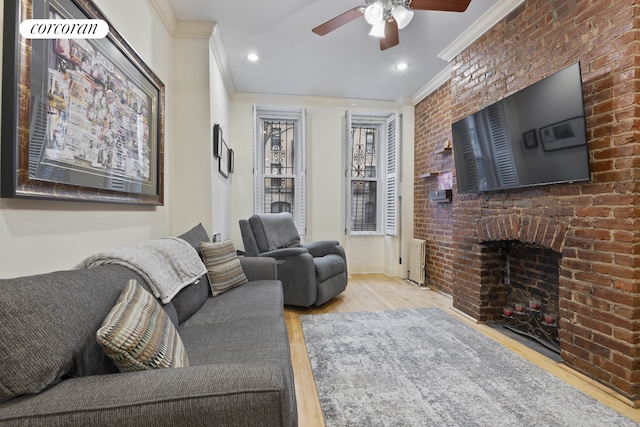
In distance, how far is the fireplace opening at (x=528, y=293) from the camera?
7.47 feet

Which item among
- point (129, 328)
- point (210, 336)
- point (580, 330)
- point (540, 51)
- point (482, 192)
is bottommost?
point (580, 330)

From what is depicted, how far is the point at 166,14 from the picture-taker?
241 cm

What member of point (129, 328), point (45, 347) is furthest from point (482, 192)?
point (45, 347)

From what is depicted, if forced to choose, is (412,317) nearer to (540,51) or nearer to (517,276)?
(517,276)

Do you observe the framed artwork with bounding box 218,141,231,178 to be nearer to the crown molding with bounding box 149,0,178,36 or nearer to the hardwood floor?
the crown molding with bounding box 149,0,178,36

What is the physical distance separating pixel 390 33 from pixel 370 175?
2798 millimetres

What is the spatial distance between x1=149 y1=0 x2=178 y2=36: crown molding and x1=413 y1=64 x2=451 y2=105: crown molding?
2.78 meters

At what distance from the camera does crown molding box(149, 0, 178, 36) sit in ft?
7.36

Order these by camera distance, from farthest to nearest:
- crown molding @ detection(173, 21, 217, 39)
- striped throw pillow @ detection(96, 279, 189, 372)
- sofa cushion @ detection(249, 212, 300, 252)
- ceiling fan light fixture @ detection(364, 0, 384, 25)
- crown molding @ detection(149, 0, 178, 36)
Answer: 1. sofa cushion @ detection(249, 212, 300, 252)
2. crown molding @ detection(173, 21, 217, 39)
3. crown molding @ detection(149, 0, 178, 36)
4. ceiling fan light fixture @ detection(364, 0, 384, 25)
5. striped throw pillow @ detection(96, 279, 189, 372)

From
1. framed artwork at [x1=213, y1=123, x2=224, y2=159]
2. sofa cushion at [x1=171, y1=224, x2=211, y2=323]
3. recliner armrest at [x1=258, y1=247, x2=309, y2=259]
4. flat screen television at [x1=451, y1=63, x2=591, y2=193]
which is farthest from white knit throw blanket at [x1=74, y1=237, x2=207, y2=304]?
flat screen television at [x1=451, y1=63, x2=591, y2=193]

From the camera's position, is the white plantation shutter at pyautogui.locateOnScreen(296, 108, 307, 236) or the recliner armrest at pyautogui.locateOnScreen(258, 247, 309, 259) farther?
the white plantation shutter at pyautogui.locateOnScreen(296, 108, 307, 236)

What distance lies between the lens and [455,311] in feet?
9.79

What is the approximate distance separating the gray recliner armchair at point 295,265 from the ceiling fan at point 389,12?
1.91 meters

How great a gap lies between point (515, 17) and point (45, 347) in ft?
10.5
